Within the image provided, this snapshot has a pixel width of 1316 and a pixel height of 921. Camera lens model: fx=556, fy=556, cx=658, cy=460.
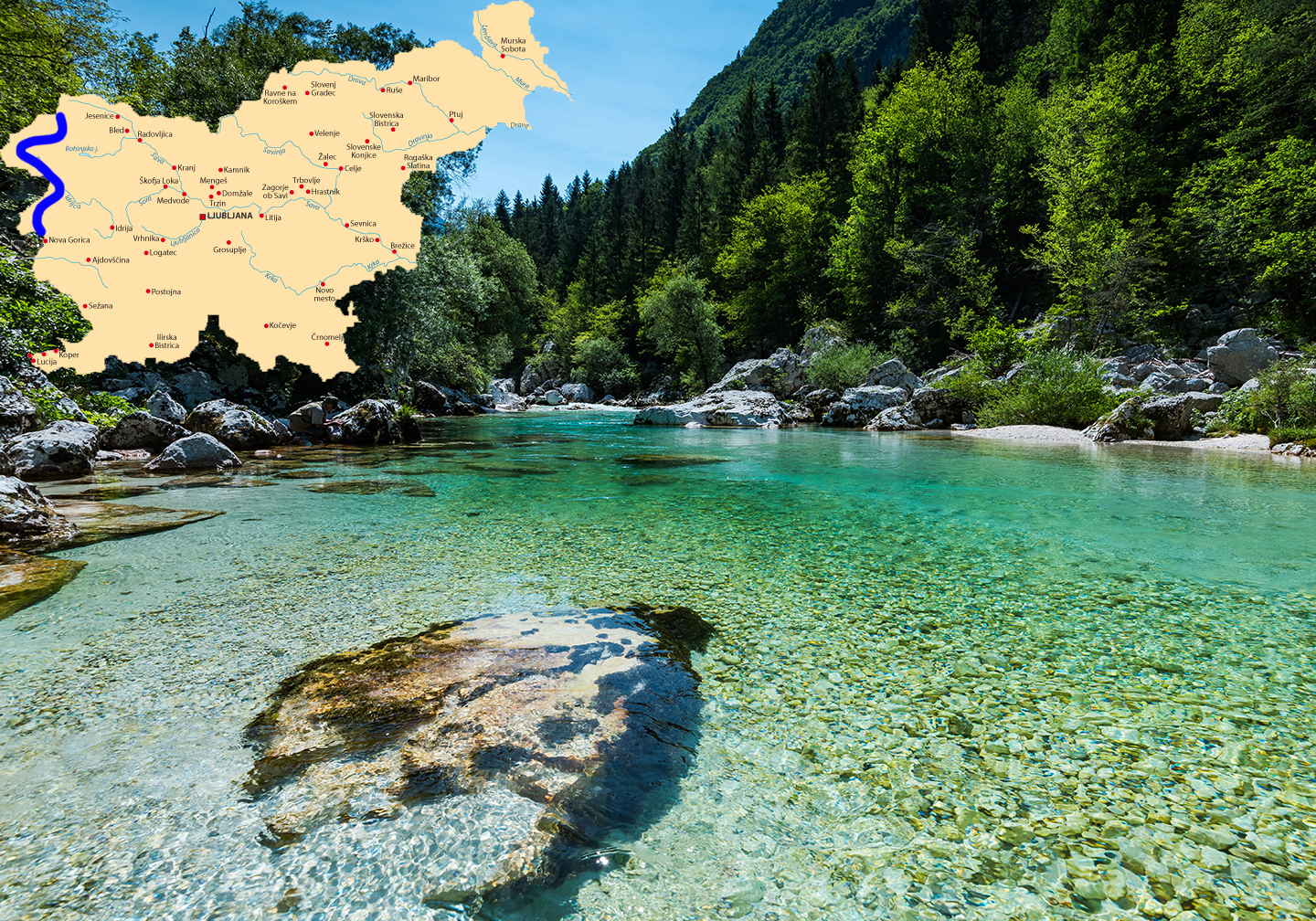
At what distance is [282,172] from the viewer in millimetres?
13078

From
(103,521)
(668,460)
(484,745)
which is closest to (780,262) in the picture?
(668,460)

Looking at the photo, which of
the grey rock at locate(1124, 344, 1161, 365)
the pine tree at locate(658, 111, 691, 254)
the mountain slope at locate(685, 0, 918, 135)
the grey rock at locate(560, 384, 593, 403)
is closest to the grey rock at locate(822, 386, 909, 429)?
the grey rock at locate(1124, 344, 1161, 365)

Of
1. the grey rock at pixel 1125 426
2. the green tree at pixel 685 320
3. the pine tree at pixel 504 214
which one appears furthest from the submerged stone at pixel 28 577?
the pine tree at pixel 504 214

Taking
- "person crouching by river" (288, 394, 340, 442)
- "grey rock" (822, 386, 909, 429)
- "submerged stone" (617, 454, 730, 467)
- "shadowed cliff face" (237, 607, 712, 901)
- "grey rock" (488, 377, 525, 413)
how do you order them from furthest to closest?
"grey rock" (488, 377, 525, 413), "grey rock" (822, 386, 909, 429), "person crouching by river" (288, 394, 340, 442), "submerged stone" (617, 454, 730, 467), "shadowed cliff face" (237, 607, 712, 901)

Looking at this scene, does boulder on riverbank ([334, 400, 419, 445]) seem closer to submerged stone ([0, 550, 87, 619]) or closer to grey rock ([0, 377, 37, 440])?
grey rock ([0, 377, 37, 440])

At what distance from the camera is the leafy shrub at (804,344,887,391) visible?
30828 mm

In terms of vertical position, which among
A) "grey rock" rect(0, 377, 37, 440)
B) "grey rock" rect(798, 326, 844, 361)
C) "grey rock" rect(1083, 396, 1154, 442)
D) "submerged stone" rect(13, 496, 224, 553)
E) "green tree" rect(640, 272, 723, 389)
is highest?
"green tree" rect(640, 272, 723, 389)

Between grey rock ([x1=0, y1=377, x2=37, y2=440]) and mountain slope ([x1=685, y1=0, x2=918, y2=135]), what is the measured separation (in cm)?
10346

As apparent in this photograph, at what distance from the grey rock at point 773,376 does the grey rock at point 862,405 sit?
7.12 meters

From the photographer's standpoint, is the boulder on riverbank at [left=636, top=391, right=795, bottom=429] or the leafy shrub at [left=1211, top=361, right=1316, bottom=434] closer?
the leafy shrub at [left=1211, top=361, right=1316, bottom=434]

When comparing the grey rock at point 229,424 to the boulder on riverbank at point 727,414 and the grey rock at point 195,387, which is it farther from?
the boulder on riverbank at point 727,414

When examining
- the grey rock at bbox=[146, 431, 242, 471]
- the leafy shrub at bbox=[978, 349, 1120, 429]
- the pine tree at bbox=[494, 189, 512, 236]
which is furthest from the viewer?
the pine tree at bbox=[494, 189, 512, 236]

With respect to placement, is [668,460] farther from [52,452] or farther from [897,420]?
[897,420]

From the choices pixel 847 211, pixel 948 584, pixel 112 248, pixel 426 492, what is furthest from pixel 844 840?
pixel 847 211
